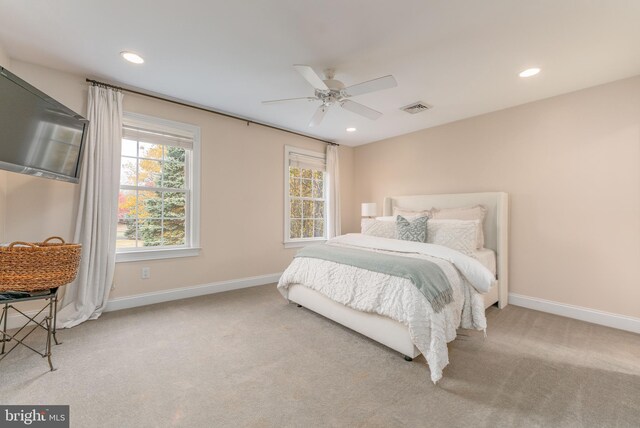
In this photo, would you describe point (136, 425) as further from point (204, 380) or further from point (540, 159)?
point (540, 159)

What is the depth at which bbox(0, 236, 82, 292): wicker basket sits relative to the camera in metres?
1.75

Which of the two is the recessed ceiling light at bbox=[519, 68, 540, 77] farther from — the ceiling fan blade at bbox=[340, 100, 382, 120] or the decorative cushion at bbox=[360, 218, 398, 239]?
the decorative cushion at bbox=[360, 218, 398, 239]

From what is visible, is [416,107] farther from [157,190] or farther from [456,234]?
[157,190]

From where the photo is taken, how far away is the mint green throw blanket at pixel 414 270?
79.6 inches

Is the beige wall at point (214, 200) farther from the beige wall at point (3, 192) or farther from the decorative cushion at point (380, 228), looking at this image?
the decorative cushion at point (380, 228)

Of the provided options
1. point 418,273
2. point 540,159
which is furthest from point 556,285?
point 418,273

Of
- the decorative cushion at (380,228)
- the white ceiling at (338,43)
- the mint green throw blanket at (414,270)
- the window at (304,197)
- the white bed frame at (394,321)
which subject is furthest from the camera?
the window at (304,197)

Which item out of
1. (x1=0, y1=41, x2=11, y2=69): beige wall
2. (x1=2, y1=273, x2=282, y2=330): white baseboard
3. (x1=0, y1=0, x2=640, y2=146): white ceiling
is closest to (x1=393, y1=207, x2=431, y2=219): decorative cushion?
(x1=0, y1=0, x2=640, y2=146): white ceiling

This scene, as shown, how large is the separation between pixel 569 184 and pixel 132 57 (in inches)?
188

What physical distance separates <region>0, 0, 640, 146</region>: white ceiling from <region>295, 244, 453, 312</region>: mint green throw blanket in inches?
71.4

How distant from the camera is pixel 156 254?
3.30m

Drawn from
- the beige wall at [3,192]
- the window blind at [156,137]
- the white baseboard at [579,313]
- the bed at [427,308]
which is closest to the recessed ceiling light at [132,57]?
the window blind at [156,137]

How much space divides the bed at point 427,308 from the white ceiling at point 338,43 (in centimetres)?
144

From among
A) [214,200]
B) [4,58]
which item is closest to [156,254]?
[214,200]
